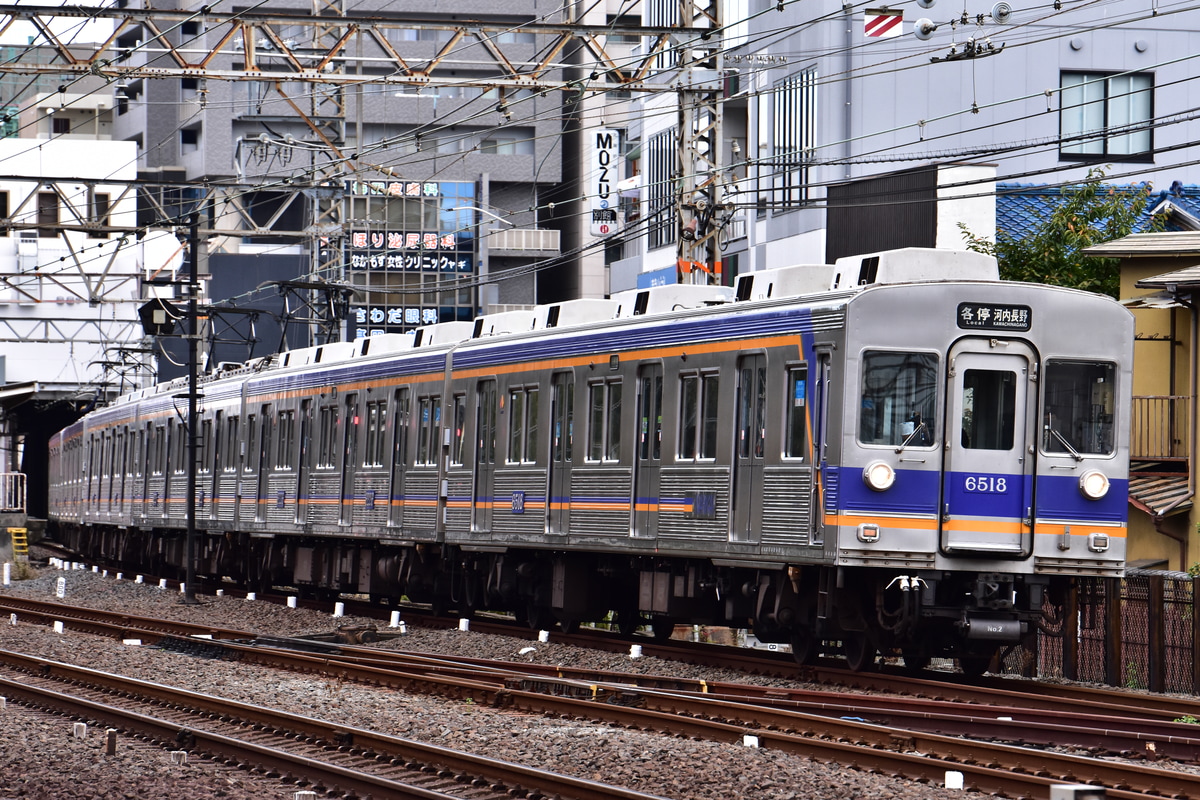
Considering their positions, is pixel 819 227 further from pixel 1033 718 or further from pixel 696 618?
pixel 1033 718

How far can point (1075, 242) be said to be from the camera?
2686 centimetres

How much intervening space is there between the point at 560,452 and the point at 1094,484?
581cm

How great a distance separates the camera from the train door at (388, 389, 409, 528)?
21.6m

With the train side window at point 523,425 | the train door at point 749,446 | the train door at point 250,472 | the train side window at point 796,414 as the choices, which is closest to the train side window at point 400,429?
the train side window at point 523,425

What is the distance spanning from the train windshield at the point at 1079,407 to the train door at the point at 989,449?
186 mm

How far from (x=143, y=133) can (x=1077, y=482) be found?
2702 inches

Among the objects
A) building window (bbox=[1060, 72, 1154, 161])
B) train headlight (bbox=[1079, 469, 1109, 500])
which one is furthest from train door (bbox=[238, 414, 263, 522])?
building window (bbox=[1060, 72, 1154, 161])

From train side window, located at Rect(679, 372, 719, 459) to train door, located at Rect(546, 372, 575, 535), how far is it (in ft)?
7.15

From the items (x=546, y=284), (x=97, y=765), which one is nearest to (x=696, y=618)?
(x=97, y=765)

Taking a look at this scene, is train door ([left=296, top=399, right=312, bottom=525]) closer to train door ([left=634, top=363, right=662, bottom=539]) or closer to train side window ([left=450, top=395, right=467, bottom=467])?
train side window ([left=450, top=395, right=467, bottom=467])

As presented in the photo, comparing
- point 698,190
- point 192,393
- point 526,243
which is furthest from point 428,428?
point 526,243

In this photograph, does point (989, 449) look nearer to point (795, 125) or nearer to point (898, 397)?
point (898, 397)

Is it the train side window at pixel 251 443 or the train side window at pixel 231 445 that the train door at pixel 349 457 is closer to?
the train side window at pixel 251 443

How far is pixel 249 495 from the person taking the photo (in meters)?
27.5
